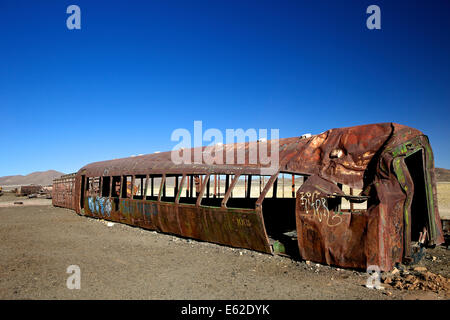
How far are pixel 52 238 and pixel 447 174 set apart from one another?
300 feet

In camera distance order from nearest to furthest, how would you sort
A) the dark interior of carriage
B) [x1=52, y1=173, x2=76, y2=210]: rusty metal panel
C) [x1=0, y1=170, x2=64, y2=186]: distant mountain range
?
the dark interior of carriage
[x1=52, y1=173, x2=76, y2=210]: rusty metal panel
[x1=0, y1=170, x2=64, y2=186]: distant mountain range

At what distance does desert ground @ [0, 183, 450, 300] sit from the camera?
4824mm

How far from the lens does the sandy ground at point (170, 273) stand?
4828 mm

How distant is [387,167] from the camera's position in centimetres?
573

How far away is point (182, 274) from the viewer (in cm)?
593

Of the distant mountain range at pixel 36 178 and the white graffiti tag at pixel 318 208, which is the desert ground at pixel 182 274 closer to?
the white graffiti tag at pixel 318 208

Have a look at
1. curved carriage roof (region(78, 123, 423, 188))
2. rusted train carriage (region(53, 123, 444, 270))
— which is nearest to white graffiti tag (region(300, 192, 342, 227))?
rusted train carriage (region(53, 123, 444, 270))

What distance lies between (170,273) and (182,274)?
0.24 meters

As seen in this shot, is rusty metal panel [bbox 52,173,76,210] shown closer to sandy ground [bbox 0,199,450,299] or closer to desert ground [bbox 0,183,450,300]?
sandy ground [bbox 0,199,450,299]

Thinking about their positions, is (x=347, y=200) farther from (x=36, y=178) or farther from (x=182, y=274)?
(x=36, y=178)

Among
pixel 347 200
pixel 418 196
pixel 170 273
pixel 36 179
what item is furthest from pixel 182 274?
pixel 36 179

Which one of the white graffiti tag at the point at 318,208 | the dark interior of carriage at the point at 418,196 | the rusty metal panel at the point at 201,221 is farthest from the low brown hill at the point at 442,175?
the white graffiti tag at the point at 318,208
